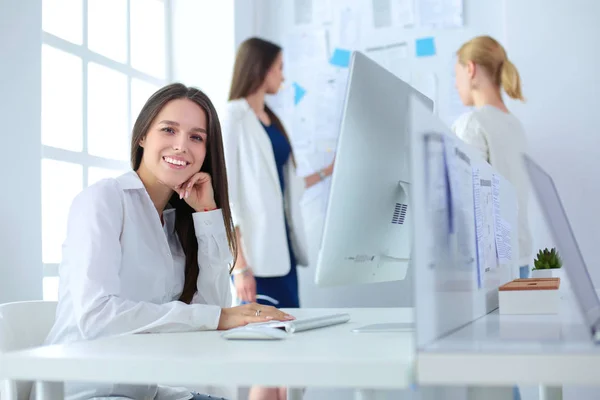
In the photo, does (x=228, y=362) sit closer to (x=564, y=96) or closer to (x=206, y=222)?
(x=206, y=222)

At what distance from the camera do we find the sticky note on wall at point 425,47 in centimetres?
374

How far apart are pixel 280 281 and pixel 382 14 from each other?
5.09 ft

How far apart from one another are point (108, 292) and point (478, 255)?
69 cm

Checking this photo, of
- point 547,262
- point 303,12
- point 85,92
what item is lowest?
point 547,262

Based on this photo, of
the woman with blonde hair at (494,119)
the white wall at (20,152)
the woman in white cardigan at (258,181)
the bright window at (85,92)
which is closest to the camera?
the white wall at (20,152)

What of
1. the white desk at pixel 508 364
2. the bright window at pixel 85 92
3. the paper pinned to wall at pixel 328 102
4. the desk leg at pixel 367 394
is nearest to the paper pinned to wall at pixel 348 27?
the paper pinned to wall at pixel 328 102

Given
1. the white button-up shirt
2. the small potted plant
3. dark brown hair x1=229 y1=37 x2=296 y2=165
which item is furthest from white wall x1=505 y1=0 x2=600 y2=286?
the white button-up shirt

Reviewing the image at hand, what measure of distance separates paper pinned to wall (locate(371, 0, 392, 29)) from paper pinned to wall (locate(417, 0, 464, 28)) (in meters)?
0.15

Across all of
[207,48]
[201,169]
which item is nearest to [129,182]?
[201,169]

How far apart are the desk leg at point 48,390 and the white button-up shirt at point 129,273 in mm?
260

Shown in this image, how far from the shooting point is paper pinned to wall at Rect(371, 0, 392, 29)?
12.6 feet

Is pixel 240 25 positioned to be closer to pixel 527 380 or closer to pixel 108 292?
pixel 108 292

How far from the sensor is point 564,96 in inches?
137

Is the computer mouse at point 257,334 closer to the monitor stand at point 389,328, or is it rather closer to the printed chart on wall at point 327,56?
the monitor stand at point 389,328
